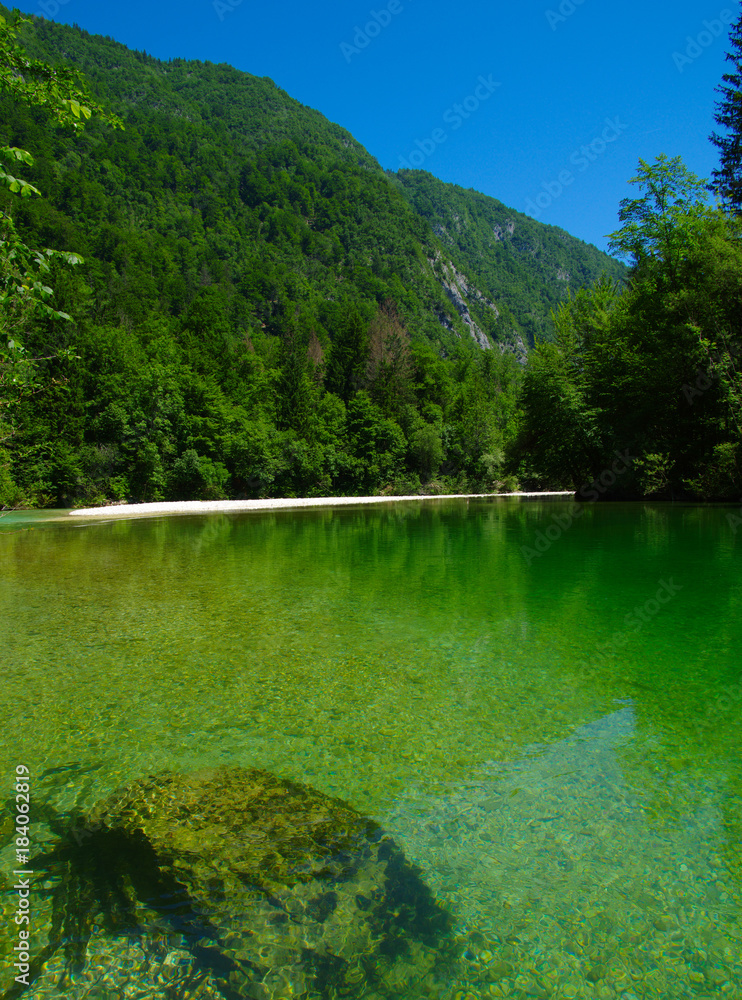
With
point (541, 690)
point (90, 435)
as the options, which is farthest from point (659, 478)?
point (90, 435)

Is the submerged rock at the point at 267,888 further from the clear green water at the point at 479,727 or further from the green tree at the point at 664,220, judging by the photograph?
the green tree at the point at 664,220

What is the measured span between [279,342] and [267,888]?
7366cm

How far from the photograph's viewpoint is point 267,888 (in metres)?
2.93

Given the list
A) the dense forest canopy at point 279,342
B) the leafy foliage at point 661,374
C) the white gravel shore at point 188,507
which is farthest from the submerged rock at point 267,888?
the white gravel shore at point 188,507

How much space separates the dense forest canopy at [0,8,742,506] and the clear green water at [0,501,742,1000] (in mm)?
2918

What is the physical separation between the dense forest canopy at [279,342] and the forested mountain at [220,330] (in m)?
0.26

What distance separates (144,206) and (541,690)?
11678 cm

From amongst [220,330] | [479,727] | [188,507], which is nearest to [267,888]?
[479,727]

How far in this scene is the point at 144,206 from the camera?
329 feet

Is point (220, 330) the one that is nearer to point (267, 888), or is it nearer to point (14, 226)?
point (14, 226)

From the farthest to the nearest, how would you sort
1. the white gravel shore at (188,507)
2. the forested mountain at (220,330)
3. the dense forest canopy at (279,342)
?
the forested mountain at (220,330)
the white gravel shore at (188,507)
the dense forest canopy at (279,342)

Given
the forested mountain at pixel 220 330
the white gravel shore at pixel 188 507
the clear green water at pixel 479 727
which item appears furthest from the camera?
the forested mountain at pixel 220 330

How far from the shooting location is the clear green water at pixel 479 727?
8.83ft

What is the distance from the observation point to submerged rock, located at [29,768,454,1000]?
245 cm
